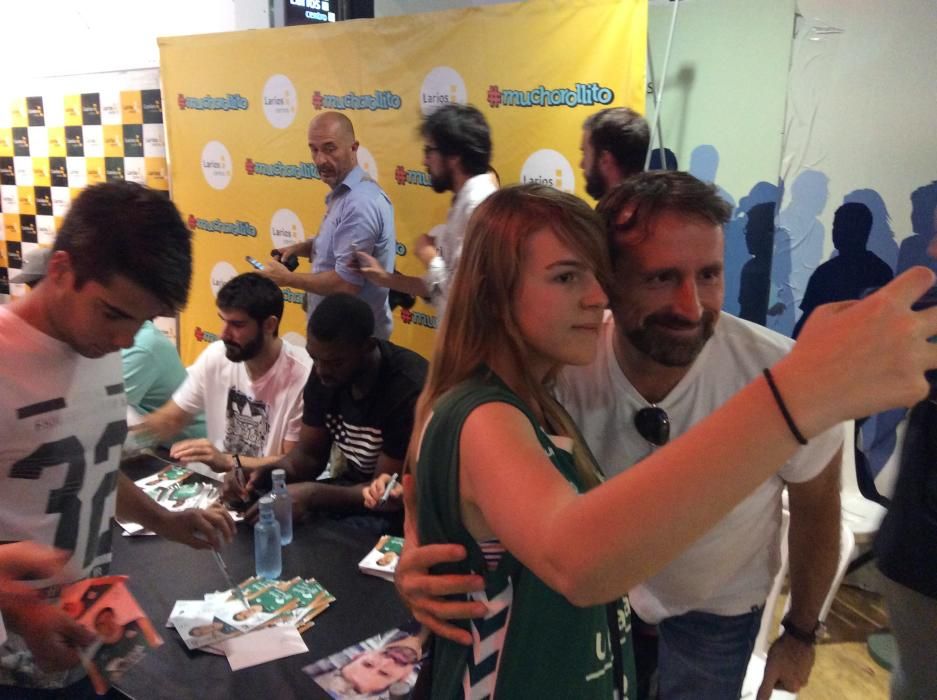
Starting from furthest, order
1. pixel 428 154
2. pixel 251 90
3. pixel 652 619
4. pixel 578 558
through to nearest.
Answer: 1. pixel 251 90
2. pixel 428 154
3. pixel 652 619
4. pixel 578 558

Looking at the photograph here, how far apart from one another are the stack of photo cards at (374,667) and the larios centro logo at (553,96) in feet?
7.75

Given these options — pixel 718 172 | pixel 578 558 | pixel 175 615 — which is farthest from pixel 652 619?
pixel 718 172

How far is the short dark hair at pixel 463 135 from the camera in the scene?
2967 mm

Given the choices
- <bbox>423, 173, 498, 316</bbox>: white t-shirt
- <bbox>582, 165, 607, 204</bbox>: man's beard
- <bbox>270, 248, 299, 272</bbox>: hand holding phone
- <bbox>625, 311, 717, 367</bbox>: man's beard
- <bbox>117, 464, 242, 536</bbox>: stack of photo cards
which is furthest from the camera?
<bbox>270, 248, 299, 272</bbox>: hand holding phone

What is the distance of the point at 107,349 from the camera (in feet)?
4.52

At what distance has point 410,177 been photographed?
385cm

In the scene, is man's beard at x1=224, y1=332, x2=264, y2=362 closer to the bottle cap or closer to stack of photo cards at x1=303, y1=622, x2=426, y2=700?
stack of photo cards at x1=303, y1=622, x2=426, y2=700

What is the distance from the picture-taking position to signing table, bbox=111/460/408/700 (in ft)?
4.64

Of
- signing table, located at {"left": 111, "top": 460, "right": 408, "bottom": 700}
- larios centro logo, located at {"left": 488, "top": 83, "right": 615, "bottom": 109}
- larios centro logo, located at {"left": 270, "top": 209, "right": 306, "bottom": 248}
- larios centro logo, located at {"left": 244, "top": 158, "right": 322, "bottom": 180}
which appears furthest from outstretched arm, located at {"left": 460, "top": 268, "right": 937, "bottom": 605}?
larios centro logo, located at {"left": 270, "top": 209, "right": 306, "bottom": 248}

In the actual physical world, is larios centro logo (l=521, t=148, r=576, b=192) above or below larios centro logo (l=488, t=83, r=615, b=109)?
Result: below

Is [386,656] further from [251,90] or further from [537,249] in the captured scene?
[251,90]

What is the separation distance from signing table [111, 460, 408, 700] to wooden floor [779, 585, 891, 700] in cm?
177

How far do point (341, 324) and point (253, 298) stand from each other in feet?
1.81

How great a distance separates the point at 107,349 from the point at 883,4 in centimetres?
312
